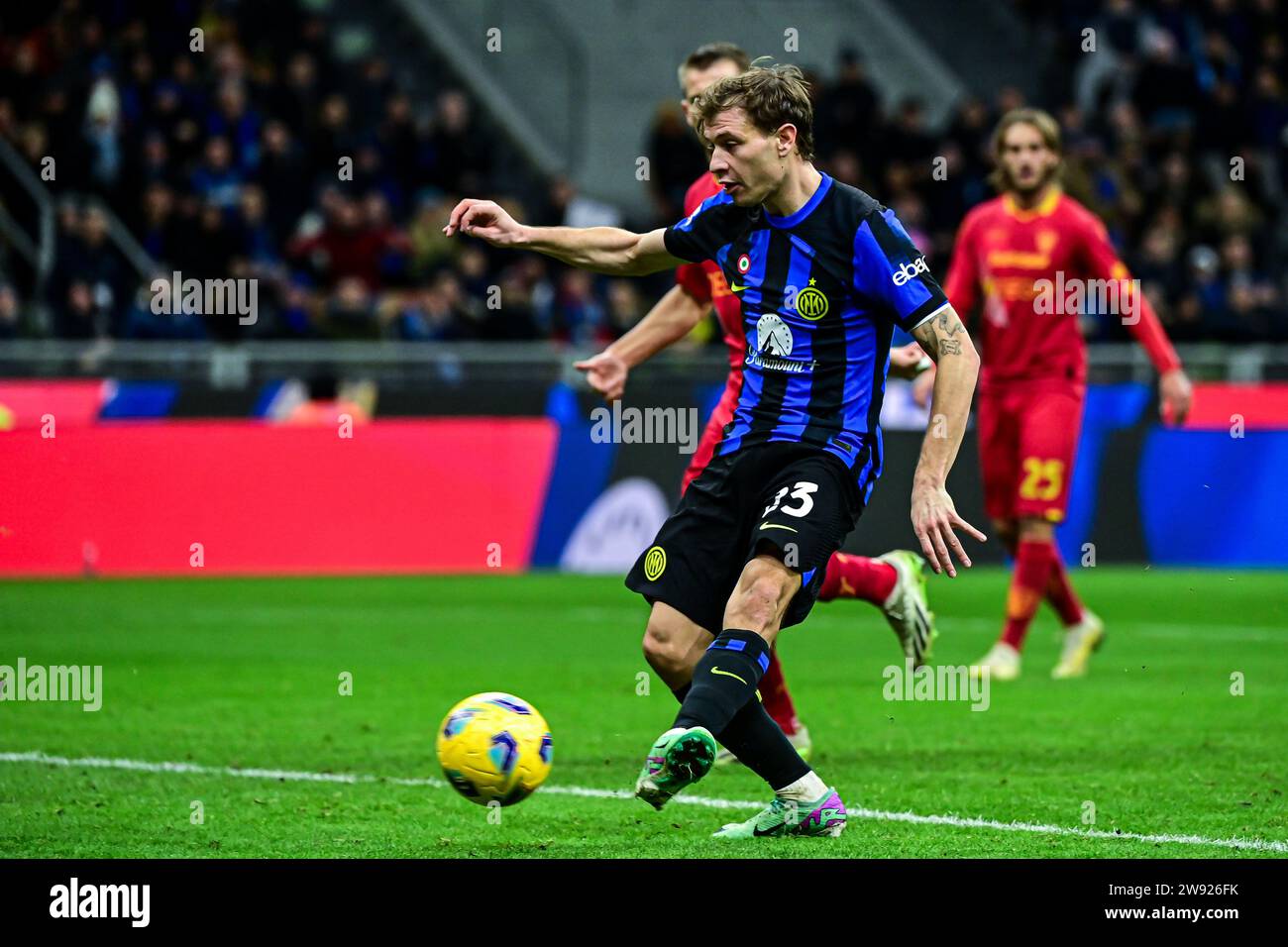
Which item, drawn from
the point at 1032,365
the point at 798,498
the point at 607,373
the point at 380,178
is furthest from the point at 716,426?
the point at 380,178

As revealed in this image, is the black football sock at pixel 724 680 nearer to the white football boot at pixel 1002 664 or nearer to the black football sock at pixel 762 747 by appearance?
the black football sock at pixel 762 747

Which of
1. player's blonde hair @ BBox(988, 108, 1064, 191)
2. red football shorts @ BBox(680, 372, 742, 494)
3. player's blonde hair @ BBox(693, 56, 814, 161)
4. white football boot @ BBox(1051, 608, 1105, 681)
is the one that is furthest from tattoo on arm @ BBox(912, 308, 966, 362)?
white football boot @ BBox(1051, 608, 1105, 681)

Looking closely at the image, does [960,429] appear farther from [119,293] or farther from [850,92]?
[850,92]

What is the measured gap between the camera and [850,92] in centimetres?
2344

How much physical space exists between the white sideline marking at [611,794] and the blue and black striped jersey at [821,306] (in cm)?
107

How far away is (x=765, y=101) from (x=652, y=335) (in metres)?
1.90

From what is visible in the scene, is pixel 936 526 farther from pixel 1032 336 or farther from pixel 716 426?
pixel 1032 336

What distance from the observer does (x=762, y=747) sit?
6316 millimetres

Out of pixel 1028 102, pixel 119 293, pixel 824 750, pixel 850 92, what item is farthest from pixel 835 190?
pixel 1028 102

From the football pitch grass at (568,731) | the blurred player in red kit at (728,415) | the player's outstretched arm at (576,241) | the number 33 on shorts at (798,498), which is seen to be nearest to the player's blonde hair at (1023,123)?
the football pitch grass at (568,731)

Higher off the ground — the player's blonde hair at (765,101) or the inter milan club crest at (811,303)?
the player's blonde hair at (765,101)

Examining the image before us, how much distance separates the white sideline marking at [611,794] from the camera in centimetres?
623

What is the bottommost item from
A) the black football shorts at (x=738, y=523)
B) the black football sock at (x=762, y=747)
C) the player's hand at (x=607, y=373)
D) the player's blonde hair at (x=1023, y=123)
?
the black football sock at (x=762, y=747)
